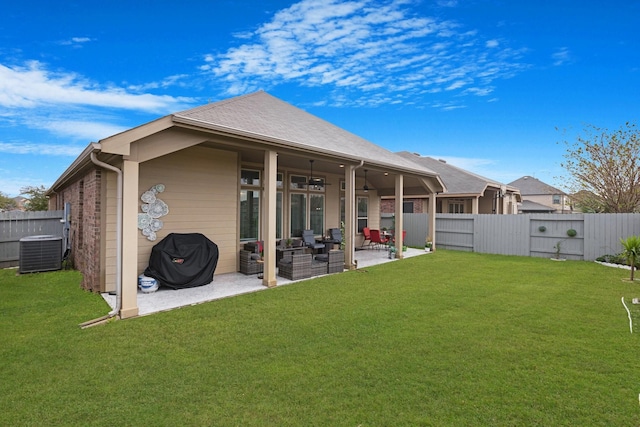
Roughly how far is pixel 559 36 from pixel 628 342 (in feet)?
33.6

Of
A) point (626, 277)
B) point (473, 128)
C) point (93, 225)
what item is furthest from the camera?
point (473, 128)

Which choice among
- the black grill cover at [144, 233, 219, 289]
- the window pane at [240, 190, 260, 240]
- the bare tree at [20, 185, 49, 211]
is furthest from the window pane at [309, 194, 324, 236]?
the bare tree at [20, 185, 49, 211]

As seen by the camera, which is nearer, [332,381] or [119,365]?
[332,381]

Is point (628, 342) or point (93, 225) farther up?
point (93, 225)

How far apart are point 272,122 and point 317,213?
397cm

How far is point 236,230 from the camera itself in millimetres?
7793

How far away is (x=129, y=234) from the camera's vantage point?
15.2ft

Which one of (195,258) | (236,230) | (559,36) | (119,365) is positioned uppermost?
(559,36)

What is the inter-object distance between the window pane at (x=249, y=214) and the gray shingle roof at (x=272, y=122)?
77.9 inches

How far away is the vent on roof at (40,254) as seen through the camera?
7.66m

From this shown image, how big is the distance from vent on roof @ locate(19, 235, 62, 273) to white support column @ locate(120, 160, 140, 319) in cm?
514

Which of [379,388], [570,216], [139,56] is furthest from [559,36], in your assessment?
[139,56]

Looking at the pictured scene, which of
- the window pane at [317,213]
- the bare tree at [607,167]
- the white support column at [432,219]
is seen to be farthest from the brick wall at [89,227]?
the bare tree at [607,167]

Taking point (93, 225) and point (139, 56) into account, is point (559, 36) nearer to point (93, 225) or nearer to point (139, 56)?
point (93, 225)
